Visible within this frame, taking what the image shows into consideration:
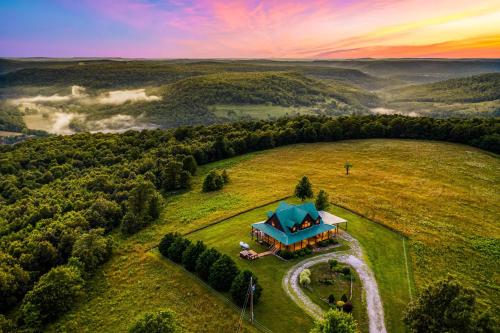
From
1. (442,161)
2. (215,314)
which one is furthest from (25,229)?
(442,161)

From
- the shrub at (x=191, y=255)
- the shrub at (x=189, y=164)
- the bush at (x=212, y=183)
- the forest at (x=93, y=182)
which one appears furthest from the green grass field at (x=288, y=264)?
the shrub at (x=189, y=164)

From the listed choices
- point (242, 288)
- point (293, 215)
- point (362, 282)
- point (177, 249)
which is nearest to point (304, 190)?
point (293, 215)

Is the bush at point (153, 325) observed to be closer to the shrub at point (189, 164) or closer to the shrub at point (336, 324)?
the shrub at point (336, 324)

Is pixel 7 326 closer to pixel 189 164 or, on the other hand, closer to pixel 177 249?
pixel 177 249

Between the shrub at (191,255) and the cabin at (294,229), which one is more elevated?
the cabin at (294,229)

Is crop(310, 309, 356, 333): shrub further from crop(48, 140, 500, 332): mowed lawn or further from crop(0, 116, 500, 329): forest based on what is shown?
crop(0, 116, 500, 329): forest

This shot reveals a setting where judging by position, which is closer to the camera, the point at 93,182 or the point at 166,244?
the point at 166,244
